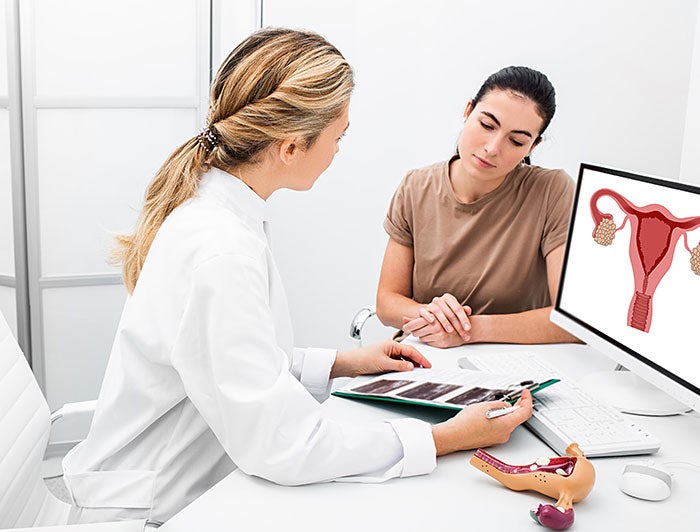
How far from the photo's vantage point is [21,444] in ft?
4.47

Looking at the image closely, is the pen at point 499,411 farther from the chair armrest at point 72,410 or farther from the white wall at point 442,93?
the white wall at point 442,93

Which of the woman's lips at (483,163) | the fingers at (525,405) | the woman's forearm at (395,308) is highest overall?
the woman's lips at (483,163)

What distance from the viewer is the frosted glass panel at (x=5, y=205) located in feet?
8.70

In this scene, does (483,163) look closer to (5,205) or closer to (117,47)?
(117,47)

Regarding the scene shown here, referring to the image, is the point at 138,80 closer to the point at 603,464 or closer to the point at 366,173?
the point at 366,173

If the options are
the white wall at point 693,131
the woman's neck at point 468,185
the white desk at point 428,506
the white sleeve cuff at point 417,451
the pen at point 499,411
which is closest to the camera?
the white desk at point 428,506

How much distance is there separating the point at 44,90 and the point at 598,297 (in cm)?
191

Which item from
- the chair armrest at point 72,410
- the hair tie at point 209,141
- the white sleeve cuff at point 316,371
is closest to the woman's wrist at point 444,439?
the white sleeve cuff at point 316,371

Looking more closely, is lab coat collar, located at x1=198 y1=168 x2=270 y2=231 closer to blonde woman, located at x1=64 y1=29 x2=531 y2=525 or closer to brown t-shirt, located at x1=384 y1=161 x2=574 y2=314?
blonde woman, located at x1=64 y1=29 x2=531 y2=525

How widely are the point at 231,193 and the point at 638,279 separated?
28.6 inches

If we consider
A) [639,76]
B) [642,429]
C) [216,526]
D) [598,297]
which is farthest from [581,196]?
[639,76]

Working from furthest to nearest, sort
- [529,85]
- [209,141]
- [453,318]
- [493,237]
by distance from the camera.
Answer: [493,237] → [529,85] → [453,318] → [209,141]

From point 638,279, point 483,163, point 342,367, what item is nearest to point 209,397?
point 342,367

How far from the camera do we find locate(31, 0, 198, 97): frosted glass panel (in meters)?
A: 2.65
